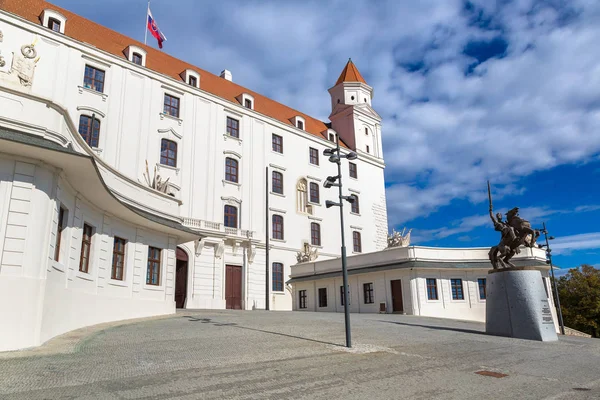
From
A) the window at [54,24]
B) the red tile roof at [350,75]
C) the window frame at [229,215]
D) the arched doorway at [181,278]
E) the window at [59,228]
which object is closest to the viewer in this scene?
the window at [59,228]

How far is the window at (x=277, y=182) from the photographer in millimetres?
40000

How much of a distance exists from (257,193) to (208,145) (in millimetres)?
5885

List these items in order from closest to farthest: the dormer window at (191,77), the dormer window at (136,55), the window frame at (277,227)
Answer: the dormer window at (136,55) < the dormer window at (191,77) < the window frame at (277,227)

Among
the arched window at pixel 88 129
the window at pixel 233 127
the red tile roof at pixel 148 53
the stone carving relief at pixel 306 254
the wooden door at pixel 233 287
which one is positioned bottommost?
the wooden door at pixel 233 287

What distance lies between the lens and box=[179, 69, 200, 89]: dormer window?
36.4 m

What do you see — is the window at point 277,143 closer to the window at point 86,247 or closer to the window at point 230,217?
the window at point 230,217

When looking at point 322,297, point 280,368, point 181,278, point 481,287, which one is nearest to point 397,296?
point 481,287

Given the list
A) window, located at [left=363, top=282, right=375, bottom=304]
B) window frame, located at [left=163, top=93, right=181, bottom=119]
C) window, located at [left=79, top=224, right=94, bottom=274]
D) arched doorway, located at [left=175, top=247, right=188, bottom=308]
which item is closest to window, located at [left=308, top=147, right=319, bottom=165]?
window frame, located at [left=163, top=93, right=181, bottom=119]

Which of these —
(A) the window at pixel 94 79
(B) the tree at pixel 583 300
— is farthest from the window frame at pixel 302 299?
(B) the tree at pixel 583 300

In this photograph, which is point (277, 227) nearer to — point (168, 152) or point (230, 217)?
point (230, 217)

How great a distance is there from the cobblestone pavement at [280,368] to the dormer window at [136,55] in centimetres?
2543

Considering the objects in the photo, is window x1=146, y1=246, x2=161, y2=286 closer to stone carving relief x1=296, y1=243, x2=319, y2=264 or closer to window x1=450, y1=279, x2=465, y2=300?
window x1=450, y1=279, x2=465, y2=300

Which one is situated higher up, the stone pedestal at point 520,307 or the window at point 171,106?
Result: the window at point 171,106

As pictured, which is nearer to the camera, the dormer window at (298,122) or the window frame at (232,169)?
the window frame at (232,169)
